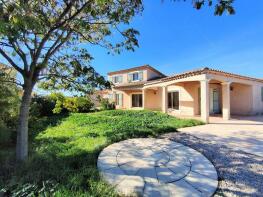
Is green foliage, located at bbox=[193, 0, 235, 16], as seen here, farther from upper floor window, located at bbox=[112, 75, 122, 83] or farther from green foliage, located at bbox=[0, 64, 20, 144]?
upper floor window, located at bbox=[112, 75, 122, 83]

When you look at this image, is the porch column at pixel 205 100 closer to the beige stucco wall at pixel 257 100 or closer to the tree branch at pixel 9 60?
the beige stucco wall at pixel 257 100

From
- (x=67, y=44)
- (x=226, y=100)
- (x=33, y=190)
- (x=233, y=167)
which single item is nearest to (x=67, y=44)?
(x=67, y=44)

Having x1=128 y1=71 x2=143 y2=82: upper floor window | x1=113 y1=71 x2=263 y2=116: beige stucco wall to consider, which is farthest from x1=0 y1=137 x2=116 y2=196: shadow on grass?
x1=128 y1=71 x2=143 y2=82: upper floor window

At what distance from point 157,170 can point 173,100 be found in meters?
16.3

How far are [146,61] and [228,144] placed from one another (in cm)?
1941

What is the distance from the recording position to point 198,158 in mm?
6172

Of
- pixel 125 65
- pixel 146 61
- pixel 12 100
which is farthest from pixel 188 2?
pixel 125 65

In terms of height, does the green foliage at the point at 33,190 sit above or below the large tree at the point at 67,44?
below

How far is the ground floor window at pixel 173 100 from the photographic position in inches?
808

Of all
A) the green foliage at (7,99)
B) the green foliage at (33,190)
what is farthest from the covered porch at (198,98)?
the green foliage at (33,190)

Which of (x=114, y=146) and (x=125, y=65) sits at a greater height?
(x=125, y=65)

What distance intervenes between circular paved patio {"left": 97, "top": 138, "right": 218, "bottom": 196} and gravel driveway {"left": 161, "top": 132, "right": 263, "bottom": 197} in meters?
0.25

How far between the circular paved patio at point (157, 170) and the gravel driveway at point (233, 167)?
25 centimetres

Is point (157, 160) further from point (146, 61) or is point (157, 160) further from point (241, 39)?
point (146, 61)
